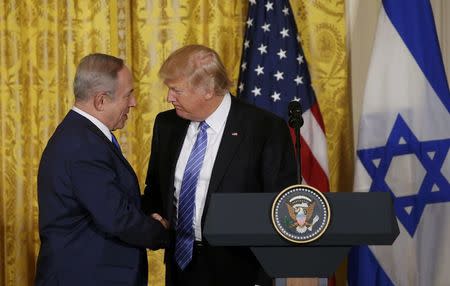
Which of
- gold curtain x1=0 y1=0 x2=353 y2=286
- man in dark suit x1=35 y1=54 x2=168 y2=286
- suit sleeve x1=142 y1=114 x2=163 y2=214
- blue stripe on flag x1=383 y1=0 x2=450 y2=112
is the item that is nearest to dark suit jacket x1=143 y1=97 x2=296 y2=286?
suit sleeve x1=142 y1=114 x2=163 y2=214

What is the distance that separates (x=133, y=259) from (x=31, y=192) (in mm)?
2050

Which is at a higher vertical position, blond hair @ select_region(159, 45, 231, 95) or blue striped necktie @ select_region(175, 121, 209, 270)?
blond hair @ select_region(159, 45, 231, 95)

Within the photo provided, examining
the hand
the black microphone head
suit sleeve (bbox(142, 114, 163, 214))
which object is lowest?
the hand

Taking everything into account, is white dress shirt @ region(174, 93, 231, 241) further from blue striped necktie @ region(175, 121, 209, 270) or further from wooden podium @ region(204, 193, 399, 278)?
wooden podium @ region(204, 193, 399, 278)

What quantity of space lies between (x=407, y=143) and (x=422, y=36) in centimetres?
60

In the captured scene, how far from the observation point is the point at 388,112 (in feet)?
13.5

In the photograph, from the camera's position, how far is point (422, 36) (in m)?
4.10

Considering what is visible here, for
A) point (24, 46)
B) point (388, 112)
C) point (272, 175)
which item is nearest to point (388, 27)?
point (388, 112)

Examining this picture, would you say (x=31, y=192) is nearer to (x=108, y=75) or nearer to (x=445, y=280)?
(x=108, y=75)

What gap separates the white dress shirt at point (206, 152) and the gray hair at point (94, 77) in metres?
0.47

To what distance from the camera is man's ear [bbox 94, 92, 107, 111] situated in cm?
298

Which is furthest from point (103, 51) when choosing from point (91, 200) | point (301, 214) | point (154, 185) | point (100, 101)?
point (301, 214)

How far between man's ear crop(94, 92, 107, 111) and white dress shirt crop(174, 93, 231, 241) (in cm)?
47

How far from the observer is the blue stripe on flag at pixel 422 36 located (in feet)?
13.3
